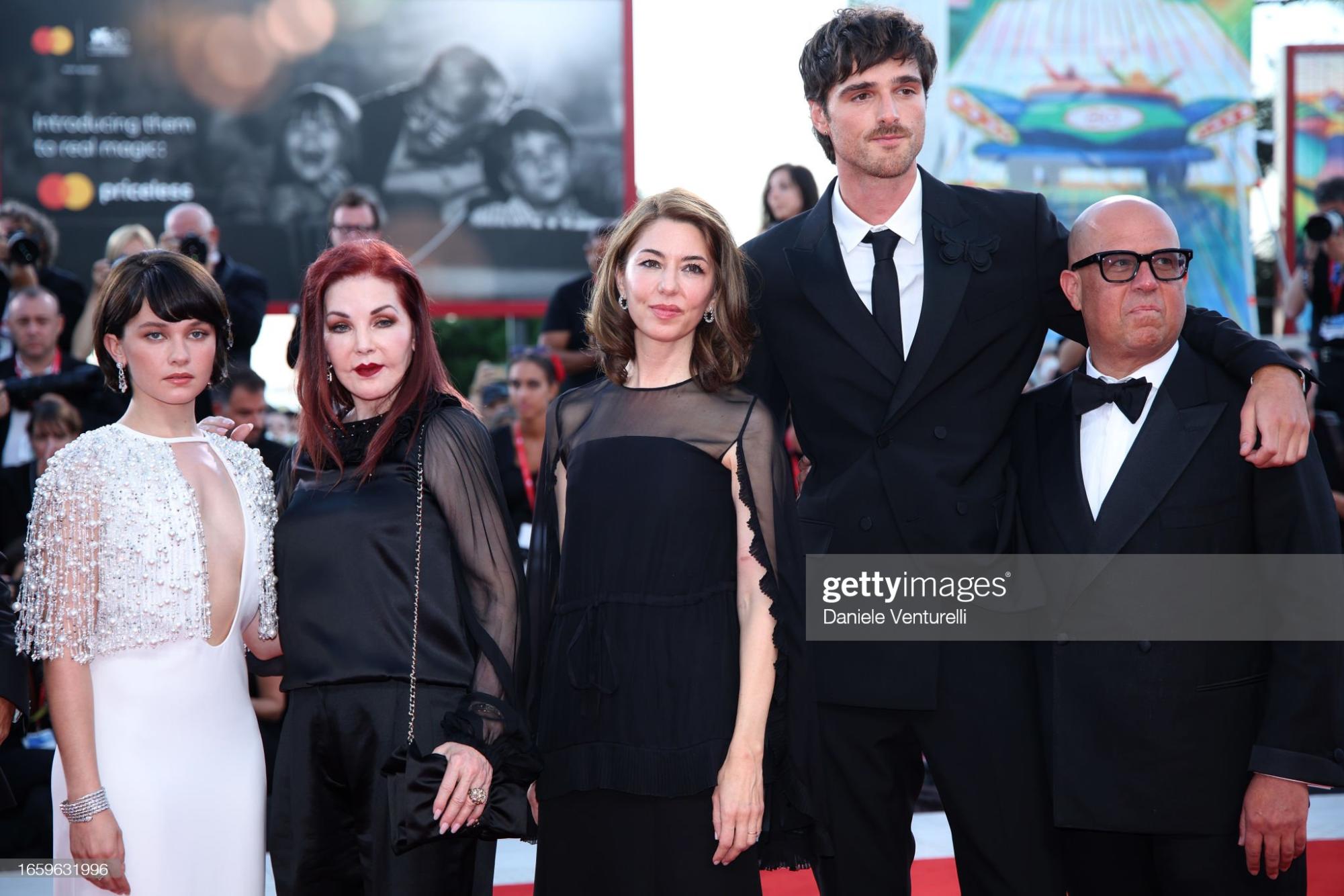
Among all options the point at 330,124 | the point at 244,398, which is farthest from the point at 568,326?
the point at 330,124

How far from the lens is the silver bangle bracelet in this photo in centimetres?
271

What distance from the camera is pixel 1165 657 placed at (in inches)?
115

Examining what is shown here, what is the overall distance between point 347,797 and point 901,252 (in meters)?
1.75

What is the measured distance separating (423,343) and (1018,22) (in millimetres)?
9374

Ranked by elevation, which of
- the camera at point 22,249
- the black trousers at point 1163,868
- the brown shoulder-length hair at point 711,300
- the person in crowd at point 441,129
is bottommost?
the black trousers at point 1163,868

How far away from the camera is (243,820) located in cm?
288

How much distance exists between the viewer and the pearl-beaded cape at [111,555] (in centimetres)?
278

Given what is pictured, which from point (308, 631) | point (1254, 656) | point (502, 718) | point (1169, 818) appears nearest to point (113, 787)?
point (308, 631)

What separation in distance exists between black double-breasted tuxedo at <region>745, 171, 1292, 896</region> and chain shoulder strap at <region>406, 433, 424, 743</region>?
32.8 inches

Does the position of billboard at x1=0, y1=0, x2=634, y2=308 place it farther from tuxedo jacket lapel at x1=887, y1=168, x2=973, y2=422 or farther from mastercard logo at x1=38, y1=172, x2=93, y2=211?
tuxedo jacket lapel at x1=887, y1=168, x2=973, y2=422

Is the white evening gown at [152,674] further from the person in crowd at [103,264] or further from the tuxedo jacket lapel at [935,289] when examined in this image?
the person in crowd at [103,264]

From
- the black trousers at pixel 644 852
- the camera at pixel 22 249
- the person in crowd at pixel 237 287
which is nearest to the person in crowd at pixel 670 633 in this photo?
the black trousers at pixel 644 852

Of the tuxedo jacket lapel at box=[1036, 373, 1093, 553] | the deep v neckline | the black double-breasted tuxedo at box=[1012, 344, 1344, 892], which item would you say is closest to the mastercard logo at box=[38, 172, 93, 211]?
the deep v neckline

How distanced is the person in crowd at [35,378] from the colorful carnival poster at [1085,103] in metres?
7.14
